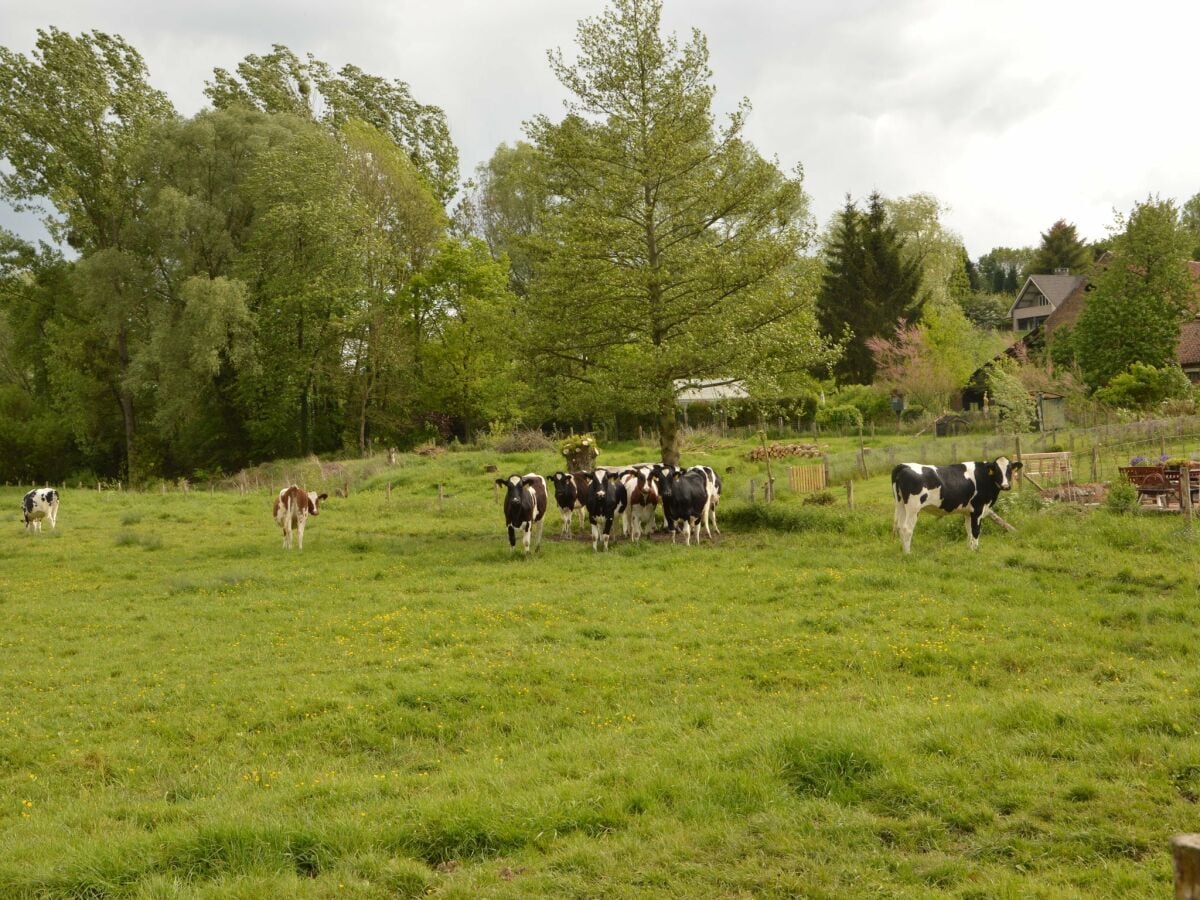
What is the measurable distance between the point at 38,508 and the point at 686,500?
63.4 ft

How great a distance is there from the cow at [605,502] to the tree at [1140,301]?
29061 mm

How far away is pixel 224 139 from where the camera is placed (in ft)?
144

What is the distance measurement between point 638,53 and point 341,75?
39390 millimetres

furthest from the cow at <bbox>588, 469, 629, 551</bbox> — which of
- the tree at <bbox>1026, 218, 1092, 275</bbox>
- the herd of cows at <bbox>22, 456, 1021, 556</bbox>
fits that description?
the tree at <bbox>1026, 218, 1092, 275</bbox>

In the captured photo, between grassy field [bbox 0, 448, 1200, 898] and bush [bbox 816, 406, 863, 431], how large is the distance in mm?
27374

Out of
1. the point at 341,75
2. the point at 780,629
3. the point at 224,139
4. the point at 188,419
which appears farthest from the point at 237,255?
the point at 780,629

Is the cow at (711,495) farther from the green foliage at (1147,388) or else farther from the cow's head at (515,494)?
the green foliage at (1147,388)

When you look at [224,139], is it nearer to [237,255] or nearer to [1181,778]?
[237,255]

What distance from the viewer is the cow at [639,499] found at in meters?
21.0

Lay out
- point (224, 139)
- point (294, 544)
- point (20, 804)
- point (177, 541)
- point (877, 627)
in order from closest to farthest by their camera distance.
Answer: point (20, 804) < point (877, 627) < point (294, 544) < point (177, 541) < point (224, 139)

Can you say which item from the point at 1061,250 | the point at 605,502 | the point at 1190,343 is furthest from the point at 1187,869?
the point at 1061,250

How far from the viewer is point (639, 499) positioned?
2112 cm

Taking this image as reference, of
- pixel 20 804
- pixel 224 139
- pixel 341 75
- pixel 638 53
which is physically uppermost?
pixel 341 75

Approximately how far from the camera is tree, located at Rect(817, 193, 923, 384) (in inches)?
2192
